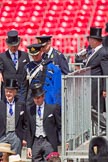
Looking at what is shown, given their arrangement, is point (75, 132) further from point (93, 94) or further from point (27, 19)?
point (27, 19)

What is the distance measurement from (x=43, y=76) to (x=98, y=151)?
4.58 metres

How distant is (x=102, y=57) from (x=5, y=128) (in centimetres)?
175

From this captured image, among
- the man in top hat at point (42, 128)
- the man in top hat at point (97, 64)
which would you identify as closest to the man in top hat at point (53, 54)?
the man in top hat at point (97, 64)

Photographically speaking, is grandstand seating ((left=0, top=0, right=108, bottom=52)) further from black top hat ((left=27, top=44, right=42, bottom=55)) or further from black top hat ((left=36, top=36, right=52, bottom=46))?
black top hat ((left=27, top=44, right=42, bottom=55))

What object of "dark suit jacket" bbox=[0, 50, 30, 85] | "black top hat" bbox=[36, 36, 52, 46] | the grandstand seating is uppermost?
the grandstand seating

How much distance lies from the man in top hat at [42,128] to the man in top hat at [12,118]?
1.32 feet

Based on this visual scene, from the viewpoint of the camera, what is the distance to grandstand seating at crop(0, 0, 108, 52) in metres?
28.6

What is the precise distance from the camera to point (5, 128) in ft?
41.3

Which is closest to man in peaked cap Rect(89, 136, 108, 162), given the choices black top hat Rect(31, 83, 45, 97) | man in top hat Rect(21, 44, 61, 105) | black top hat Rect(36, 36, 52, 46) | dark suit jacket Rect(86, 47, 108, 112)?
black top hat Rect(31, 83, 45, 97)

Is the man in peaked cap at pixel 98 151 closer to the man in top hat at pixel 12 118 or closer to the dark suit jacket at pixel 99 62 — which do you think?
the dark suit jacket at pixel 99 62

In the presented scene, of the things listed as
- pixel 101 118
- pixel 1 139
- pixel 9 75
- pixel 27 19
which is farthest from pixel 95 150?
pixel 27 19

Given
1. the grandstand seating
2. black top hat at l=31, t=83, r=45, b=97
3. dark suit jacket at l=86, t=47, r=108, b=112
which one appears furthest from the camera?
the grandstand seating

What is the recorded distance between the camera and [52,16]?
1192 inches

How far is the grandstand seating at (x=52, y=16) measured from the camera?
28594 mm
